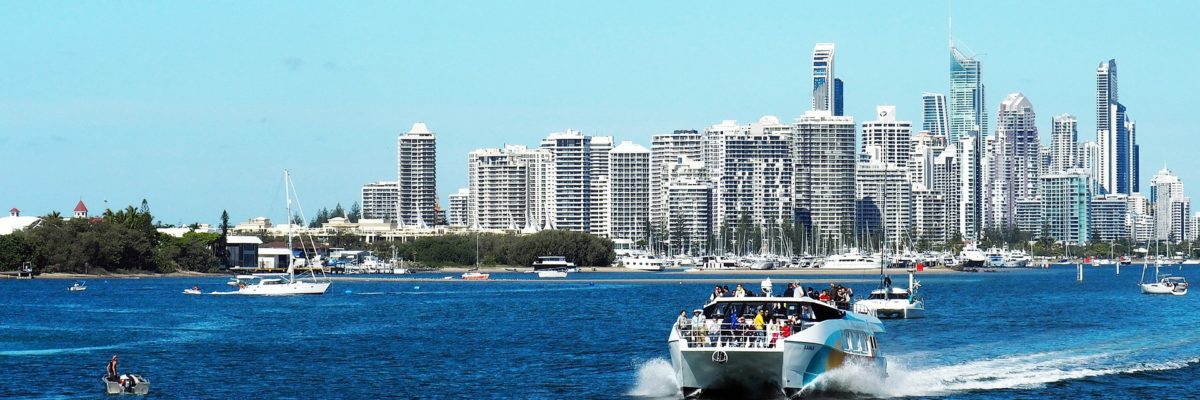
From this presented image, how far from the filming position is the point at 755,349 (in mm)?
46312

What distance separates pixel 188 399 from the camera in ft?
181

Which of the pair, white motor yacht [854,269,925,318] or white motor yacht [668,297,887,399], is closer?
white motor yacht [668,297,887,399]

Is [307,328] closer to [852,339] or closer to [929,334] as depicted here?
[929,334]

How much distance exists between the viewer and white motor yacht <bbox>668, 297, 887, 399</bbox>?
46500 millimetres

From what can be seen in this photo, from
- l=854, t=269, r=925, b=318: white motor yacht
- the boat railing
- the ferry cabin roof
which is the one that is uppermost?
the ferry cabin roof

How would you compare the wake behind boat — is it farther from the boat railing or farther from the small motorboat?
the small motorboat

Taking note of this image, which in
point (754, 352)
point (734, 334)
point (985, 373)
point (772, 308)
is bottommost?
point (985, 373)

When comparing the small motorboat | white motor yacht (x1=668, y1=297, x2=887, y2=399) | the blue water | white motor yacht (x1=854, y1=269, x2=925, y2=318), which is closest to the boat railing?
white motor yacht (x1=668, y1=297, x2=887, y2=399)

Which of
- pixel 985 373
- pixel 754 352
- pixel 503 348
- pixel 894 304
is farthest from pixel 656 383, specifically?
pixel 894 304

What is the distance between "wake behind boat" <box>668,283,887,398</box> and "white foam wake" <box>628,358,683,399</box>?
3392 mm

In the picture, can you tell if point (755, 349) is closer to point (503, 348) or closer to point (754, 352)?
point (754, 352)

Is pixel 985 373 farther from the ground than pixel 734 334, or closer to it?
closer to it

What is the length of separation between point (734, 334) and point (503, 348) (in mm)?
31021

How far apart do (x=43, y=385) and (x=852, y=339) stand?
93.5ft
